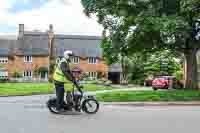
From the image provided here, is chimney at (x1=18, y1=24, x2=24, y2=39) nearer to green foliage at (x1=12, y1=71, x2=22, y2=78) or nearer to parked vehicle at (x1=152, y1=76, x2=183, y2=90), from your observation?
green foliage at (x1=12, y1=71, x2=22, y2=78)

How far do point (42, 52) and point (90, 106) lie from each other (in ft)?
227

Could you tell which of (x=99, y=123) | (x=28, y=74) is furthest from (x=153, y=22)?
(x=28, y=74)

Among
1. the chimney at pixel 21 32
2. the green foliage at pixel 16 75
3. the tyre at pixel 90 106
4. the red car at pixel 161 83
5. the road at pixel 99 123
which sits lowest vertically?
the road at pixel 99 123

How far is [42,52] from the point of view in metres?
84.8

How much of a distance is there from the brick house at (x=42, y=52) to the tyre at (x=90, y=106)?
66.9 m

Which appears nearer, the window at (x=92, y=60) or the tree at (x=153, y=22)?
the tree at (x=153, y=22)

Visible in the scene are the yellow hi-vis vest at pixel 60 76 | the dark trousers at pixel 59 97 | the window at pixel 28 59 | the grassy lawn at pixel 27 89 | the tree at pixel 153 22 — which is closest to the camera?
the dark trousers at pixel 59 97

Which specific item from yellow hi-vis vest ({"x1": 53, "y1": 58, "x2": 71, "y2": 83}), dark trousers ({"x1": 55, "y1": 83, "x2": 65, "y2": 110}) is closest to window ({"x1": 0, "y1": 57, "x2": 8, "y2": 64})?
yellow hi-vis vest ({"x1": 53, "y1": 58, "x2": 71, "y2": 83})

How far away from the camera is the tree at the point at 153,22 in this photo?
27656mm

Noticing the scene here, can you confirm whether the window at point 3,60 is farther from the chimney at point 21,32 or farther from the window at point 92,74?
the window at point 92,74

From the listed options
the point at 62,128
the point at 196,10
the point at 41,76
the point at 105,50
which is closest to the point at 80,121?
the point at 62,128

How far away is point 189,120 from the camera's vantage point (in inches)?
562

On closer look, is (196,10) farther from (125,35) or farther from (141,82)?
(141,82)

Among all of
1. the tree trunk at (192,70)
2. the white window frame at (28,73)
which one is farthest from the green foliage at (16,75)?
the tree trunk at (192,70)
